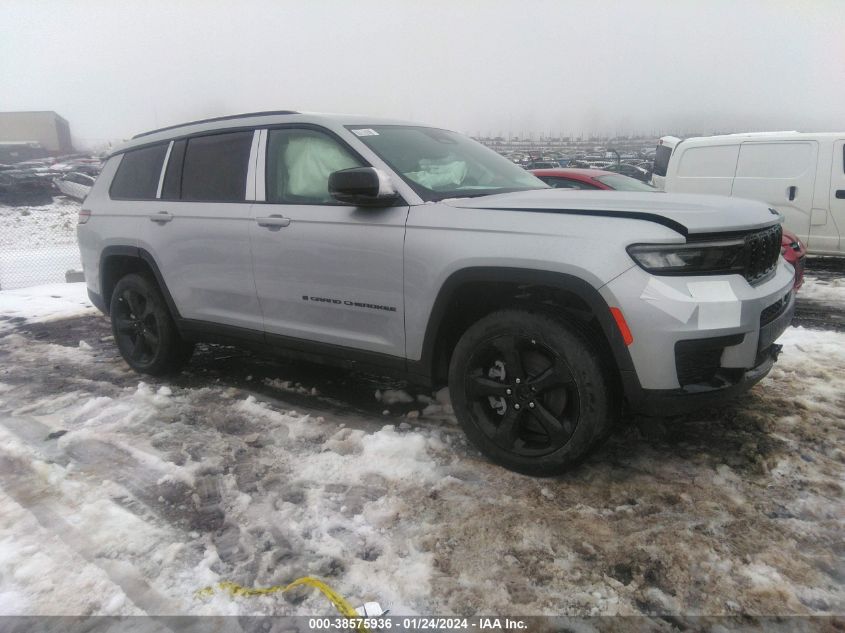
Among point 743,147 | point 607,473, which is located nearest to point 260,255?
point 607,473

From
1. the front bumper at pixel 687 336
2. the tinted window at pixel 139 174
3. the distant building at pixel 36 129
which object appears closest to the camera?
the front bumper at pixel 687 336

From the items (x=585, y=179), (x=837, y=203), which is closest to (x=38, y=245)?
(x=585, y=179)

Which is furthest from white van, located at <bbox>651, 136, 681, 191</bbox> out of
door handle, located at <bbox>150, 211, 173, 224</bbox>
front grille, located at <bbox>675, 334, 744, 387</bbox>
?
door handle, located at <bbox>150, 211, 173, 224</bbox>

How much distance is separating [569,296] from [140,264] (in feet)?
11.0

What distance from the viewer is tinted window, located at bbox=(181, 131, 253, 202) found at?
3643mm

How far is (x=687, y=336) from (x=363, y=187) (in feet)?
5.23

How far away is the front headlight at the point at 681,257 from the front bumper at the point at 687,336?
3cm

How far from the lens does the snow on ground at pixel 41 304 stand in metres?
6.36

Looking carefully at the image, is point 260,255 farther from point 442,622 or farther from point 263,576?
point 442,622

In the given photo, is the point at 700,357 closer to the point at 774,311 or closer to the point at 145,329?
the point at 774,311

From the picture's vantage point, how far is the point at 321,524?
2402mm

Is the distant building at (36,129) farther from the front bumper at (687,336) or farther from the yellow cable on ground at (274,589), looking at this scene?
the front bumper at (687,336)

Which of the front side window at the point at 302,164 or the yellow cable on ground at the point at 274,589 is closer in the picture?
the yellow cable on ground at the point at 274,589

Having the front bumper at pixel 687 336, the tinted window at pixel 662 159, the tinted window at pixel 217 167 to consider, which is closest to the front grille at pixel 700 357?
the front bumper at pixel 687 336
